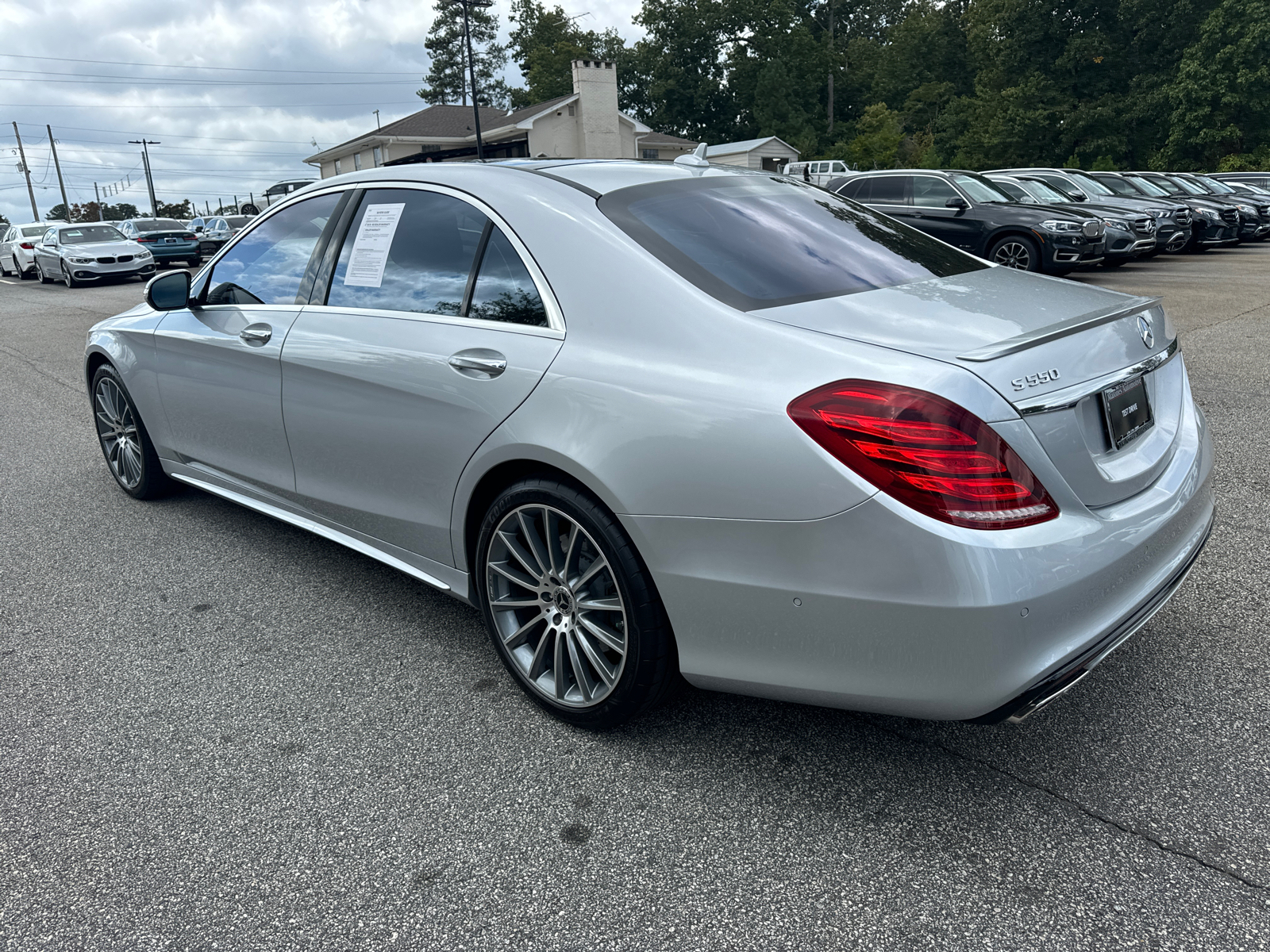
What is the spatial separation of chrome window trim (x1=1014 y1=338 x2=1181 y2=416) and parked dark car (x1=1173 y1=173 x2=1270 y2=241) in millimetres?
23318

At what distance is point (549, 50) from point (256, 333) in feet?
260

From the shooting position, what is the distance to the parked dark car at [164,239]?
87.2 feet

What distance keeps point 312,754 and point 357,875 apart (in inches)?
22.9

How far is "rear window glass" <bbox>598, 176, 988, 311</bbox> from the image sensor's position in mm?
2562

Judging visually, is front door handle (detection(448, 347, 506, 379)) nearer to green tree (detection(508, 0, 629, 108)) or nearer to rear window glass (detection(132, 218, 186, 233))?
rear window glass (detection(132, 218, 186, 233))

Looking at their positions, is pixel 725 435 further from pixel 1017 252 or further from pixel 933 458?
pixel 1017 252

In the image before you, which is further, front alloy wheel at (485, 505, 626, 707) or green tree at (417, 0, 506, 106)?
green tree at (417, 0, 506, 106)

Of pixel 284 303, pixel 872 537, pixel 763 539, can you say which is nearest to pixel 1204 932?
pixel 872 537

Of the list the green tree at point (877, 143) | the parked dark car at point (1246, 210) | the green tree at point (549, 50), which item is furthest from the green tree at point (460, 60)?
the parked dark car at point (1246, 210)

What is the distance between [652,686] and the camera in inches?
99.7

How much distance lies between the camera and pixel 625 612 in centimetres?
248

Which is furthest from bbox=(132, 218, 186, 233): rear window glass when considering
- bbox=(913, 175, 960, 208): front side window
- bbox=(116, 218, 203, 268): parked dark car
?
bbox=(913, 175, 960, 208): front side window

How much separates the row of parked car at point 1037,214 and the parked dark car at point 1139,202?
0.03 metres

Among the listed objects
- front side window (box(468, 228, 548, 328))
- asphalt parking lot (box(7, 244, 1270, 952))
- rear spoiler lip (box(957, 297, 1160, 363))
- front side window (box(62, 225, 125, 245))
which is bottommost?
asphalt parking lot (box(7, 244, 1270, 952))
